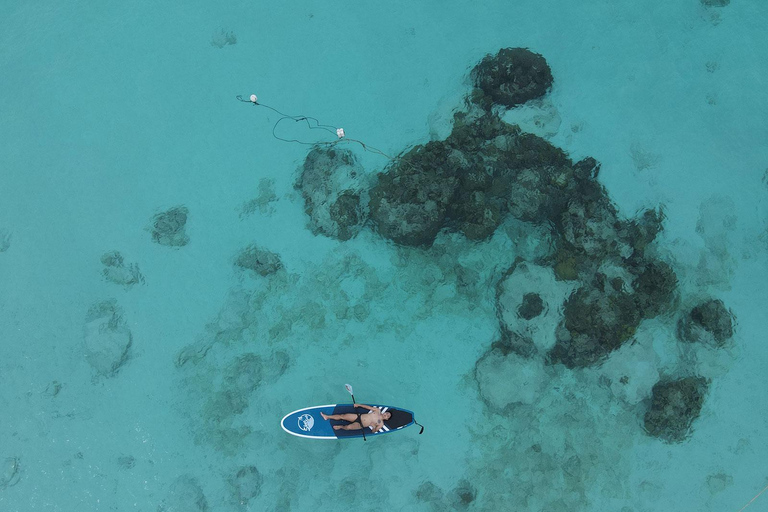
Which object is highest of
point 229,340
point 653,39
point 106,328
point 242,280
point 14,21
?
point 653,39

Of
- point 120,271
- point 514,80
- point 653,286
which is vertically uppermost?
point 514,80

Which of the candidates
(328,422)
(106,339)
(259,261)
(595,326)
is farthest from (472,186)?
(106,339)

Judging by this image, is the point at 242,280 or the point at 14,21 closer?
the point at 242,280

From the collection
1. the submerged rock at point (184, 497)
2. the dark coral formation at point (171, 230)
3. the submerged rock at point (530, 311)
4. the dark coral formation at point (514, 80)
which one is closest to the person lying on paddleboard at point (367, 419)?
the submerged rock at point (530, 311)

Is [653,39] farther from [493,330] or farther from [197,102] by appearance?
[197,102]

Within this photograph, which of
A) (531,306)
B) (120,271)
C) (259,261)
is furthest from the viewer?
(120,271)

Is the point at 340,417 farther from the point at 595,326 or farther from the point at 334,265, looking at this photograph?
the point at 595,326

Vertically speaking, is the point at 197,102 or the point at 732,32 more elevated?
the point at 732,32

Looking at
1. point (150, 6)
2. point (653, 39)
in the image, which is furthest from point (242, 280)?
point (653, 39)
